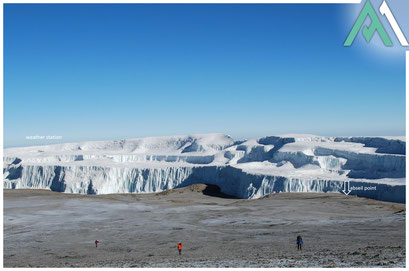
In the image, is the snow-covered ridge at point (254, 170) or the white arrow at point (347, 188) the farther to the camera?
the snow-covered ridge at point (254, 170)

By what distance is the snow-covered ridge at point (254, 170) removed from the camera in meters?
56.7

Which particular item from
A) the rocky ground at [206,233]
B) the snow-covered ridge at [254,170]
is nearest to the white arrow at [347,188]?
the snow-covered ridge at [254,170]

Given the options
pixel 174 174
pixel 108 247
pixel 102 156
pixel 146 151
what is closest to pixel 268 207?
pixel 108 247

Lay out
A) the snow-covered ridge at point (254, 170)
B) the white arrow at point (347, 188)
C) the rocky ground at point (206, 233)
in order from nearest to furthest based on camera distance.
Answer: the rocky ground at point (206, 233)
the white arrow at point (347, 188)
the snow-covered ridge at point (254, 170)

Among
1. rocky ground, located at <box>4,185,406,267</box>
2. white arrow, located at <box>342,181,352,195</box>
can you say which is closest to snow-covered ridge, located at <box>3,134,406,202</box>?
white arrow, located at <box>342,181,352,195</box>

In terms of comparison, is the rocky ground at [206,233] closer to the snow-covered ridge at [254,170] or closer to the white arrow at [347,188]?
the white arrow at [347,188]

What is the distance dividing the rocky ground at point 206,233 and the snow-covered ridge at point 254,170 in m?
8.03

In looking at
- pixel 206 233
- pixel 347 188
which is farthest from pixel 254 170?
pixel 206 233

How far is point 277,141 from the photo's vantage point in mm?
89250

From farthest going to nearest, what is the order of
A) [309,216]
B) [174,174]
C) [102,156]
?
1. [102,156]
2. [174,174]
3. [309,216]

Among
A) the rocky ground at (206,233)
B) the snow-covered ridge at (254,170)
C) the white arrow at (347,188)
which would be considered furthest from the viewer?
the snow-covered ridge at (254,170)

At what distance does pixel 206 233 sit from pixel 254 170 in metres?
36.7

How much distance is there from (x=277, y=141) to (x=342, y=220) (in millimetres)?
56604

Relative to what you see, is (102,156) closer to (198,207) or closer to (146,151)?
(146,151)
